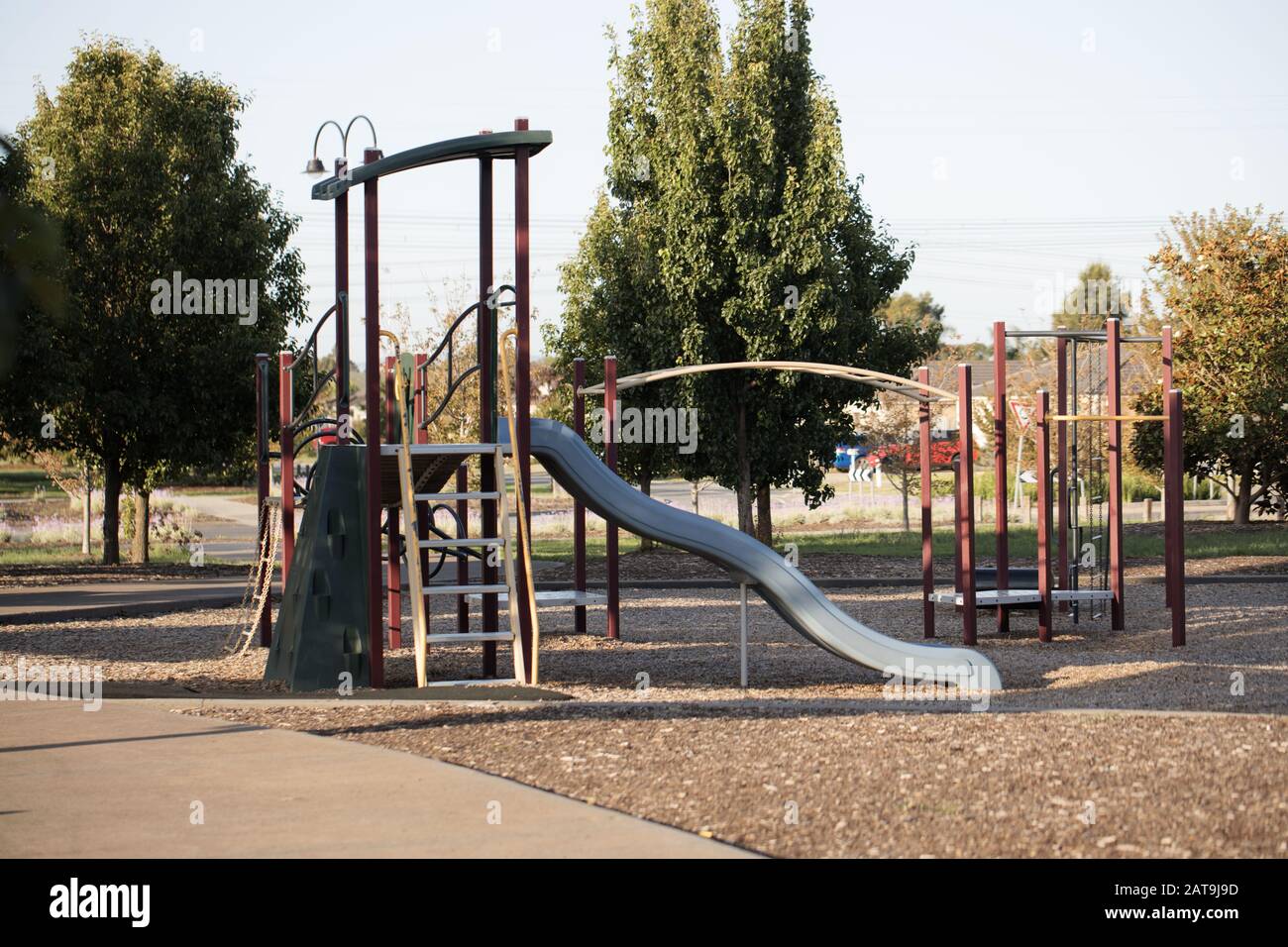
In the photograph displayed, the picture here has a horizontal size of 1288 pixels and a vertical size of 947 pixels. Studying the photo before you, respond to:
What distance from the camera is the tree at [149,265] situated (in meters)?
22.6

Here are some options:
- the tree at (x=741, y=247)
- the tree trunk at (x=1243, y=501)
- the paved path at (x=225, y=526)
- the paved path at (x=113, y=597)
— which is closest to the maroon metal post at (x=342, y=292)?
the paved path at (x=113, y=597)

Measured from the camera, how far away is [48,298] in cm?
527

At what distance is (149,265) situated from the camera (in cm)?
2305

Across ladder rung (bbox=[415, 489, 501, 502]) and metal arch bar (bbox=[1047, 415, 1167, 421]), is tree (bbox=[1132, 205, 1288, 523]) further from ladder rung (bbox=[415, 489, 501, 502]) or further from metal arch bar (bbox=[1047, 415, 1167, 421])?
ladder rung (bbox=[415, 489, 501, 502])

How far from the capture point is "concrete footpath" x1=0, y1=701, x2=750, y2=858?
18.4 ft

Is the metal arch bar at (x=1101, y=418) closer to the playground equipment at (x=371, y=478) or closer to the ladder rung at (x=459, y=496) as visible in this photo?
the playground equipment at (x=371, y=478)

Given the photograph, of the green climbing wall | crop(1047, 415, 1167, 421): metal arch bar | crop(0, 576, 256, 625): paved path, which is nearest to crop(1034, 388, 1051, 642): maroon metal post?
crop(1047, 415, 1167, 421): metal arch bar

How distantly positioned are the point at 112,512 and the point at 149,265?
4286 mm

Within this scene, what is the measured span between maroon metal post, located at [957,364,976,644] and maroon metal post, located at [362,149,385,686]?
5.71 metres

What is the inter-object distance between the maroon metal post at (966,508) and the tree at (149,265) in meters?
13.2

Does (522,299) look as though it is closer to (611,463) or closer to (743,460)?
(611,463)

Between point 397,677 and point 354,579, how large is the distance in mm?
1162

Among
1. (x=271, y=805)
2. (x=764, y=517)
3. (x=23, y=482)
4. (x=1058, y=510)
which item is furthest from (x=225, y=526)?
(x=271, y=805)
